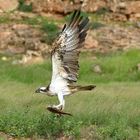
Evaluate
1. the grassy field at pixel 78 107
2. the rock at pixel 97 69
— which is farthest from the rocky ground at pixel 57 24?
the grassy field at pixel 78 107

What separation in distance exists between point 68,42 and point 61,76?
1.55 ft

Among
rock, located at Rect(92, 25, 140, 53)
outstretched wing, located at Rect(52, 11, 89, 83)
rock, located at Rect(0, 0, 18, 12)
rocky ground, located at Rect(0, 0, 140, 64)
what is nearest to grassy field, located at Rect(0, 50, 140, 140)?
outstretched wing, located at Rect(52, 11, 89, 83)

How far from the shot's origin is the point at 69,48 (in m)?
8.54

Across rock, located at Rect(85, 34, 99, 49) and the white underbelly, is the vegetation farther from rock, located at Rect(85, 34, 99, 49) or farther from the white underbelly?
the white underbelly

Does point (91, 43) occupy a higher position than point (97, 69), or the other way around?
point (91, 43)

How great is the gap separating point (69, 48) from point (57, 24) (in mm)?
19077

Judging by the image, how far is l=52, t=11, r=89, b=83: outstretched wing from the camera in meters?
8.36

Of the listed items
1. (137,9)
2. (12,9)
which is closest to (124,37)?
(137,9)

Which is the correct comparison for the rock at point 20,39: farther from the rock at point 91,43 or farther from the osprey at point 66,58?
the osprey at point 66,58

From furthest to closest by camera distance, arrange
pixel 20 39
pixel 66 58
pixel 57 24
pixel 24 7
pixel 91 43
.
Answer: pixel 24 7 < pixel 57 24 < pixel 20 39 < pixel 91 43 < pixel 66 58

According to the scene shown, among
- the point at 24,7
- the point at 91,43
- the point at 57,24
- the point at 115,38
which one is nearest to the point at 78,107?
the point at 91,43

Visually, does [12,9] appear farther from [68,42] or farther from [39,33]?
[68,42]

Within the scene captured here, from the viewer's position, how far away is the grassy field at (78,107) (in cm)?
875

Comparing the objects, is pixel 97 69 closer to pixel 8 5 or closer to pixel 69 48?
pixel 8 5
